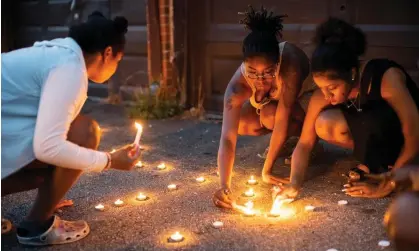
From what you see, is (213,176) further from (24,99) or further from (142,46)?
(142,46)

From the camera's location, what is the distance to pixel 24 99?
2207mm

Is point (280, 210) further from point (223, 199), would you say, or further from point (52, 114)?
point (52, 114)

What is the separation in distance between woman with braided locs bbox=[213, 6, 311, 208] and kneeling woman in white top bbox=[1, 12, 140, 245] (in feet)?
2.15

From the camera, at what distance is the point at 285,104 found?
3.03 m

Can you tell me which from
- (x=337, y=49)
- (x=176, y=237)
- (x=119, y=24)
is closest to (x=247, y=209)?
(x=176, y=237)

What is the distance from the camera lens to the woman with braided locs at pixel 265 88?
8.72 feet

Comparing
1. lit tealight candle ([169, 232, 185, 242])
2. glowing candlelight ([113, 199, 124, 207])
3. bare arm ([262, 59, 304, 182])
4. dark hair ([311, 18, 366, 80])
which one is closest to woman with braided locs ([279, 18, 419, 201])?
dark hair ([311, 18, 366, 80])

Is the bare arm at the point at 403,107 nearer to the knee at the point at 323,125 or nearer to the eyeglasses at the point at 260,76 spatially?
the knee at the point at 323,125

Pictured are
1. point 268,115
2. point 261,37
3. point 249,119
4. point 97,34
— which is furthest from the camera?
point 249,119

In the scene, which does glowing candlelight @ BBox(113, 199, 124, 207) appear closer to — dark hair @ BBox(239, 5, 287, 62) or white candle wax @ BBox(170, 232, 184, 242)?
white candle wax @ BBox(170, 232, 184, 242)

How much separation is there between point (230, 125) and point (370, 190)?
903mm

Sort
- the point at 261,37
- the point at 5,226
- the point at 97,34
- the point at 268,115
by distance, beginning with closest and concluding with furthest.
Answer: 1. the point at 97,34
2. the point at 5,226
3. the point at 261,37
4. the point at 268,115

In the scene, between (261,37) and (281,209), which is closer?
(261,37)

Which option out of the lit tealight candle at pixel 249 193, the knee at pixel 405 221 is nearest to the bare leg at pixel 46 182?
the lit tealight candle at pixel 249 193
